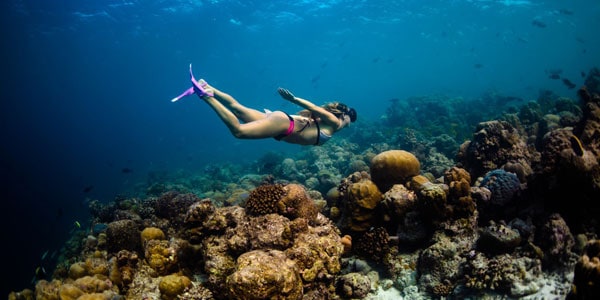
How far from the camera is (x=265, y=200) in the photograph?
470 centimetres

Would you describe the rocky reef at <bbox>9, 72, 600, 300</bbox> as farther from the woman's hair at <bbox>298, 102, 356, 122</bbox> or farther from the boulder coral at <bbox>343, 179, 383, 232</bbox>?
the woman's hair at <bbox>298, 102, 356, 122</bbox>

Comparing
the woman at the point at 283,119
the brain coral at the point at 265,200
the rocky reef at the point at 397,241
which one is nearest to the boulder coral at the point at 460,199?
the rocky reef at the point at 397,241

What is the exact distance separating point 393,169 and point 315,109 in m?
2.06

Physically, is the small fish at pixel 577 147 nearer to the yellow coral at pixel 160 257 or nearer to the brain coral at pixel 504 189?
the brain coral at pixel 504 189

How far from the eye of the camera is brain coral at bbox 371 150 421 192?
5809mm

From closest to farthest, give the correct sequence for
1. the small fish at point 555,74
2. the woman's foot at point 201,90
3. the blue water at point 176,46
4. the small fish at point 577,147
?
1. the small fish at point 577,147
2. the woman's foot at point 201,90
3. the small fish at point 555,74
4. the blue water at point 176,46

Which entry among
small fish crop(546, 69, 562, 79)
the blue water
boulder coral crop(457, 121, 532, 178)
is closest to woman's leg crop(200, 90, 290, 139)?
boulder coral crop(457, 121, 532, 178)

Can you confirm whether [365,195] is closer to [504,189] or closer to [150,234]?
[504,189]

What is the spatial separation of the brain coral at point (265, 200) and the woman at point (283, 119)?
1645mm

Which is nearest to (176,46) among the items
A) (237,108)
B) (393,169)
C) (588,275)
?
(237,108)

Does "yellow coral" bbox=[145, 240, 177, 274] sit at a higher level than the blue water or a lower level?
higher

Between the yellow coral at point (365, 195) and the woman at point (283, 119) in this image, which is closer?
the yellow coral at point (365, 195)

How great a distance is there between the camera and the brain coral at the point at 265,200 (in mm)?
4652

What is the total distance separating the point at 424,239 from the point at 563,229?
1830 mm
